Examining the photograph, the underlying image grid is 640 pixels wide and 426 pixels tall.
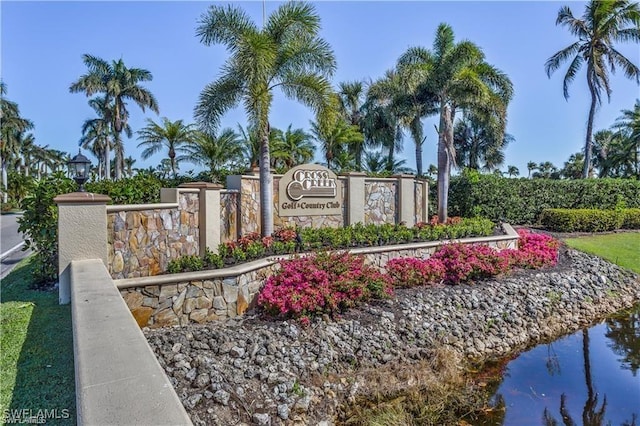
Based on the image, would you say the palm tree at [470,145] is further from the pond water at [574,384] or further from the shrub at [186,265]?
the shrub at [186,265]

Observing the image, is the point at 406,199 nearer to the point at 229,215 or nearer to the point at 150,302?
the point at 229,215

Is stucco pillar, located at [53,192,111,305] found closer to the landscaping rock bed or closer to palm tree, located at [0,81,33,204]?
the landscaping rock bed

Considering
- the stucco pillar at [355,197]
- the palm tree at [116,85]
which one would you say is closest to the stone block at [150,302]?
the stucco pillar at [355,197]

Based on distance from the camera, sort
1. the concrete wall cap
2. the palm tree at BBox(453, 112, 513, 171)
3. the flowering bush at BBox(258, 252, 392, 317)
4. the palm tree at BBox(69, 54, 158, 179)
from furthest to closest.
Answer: the palm tree at BBox(453, 112, 513, 171)
the palm tree at BBox(69, 54, 158, 179)
the flowering bush at BBox(258, 252, 392, 317)
the concrete wall cap

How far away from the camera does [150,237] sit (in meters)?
6.95

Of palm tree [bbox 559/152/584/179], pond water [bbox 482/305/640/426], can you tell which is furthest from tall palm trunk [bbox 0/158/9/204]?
palm tree [bbox 559/152/584/179]

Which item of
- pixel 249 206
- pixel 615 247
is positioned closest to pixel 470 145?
pixel 615 247

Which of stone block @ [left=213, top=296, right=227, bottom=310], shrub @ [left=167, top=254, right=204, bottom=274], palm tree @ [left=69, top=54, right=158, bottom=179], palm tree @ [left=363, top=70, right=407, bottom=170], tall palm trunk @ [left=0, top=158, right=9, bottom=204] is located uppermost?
palm tree @ [left=69, top=54, right=158, bottom=179]

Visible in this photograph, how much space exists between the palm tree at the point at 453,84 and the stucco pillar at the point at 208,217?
341 inches

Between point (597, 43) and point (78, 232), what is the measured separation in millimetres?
25094

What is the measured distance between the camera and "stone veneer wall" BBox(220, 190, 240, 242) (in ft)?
28.7

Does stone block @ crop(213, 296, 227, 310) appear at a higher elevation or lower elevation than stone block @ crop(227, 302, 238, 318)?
higher

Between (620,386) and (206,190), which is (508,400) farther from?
(206,190)

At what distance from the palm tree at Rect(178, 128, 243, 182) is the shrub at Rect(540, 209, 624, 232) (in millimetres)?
16263
